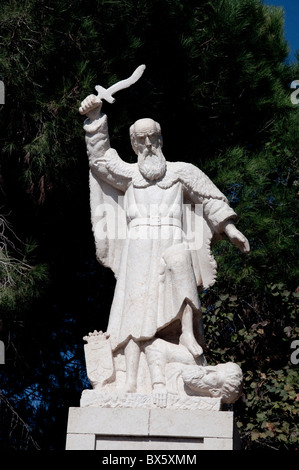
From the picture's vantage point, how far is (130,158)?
10.9 metres

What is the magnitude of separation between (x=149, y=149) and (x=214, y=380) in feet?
6.44

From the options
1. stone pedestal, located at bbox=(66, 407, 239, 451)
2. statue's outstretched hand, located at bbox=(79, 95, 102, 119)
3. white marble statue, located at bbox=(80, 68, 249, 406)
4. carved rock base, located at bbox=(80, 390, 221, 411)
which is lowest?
stone pedestal, located at bbox=(66, 407, 239, 451)

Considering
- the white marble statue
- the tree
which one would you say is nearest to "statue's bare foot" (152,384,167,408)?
the white marble statue

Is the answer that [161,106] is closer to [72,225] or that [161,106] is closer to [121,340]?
[72,225]

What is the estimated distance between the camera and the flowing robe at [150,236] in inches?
293

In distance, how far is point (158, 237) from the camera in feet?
25.2

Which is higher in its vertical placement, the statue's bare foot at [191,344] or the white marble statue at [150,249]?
the white marble statue at [150,249]

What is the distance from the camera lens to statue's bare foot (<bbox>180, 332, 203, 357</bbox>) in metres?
7.30

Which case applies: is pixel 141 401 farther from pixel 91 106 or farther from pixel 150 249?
pixel 91 106

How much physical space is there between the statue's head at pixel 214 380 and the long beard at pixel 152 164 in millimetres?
1618

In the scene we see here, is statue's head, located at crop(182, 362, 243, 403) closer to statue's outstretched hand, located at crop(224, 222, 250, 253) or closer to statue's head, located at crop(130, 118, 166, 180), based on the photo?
statue's outstretched hand, located at crop(224, 222, 250, 253)

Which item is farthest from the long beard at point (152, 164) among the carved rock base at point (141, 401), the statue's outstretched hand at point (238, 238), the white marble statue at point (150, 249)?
the carved rock base at point (141, 401)

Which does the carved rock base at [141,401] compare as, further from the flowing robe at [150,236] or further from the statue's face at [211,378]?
the flowing robe at [150,236]

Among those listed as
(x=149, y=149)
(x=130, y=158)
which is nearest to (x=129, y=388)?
(x=149, y=149)
